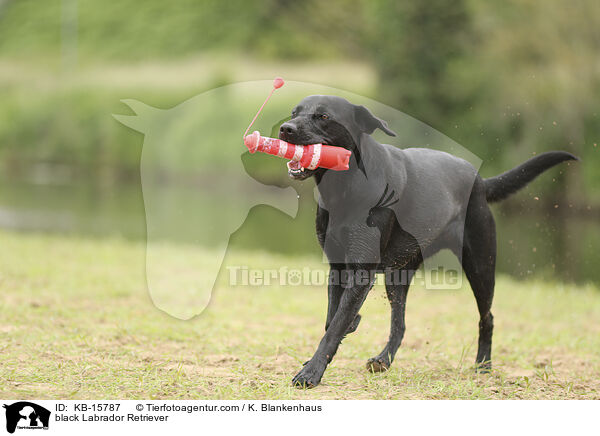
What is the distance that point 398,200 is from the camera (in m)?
4.25

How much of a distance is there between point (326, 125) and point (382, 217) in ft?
2.14

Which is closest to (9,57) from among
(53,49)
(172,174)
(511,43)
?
(53,49)

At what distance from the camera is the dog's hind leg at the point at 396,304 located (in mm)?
4676

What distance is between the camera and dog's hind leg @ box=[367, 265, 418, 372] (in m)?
4.68

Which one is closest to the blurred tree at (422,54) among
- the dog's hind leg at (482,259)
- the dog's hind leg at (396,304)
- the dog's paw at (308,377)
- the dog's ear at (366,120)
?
the dog's hind leg at (482,259)

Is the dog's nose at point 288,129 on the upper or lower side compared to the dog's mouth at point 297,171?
upper

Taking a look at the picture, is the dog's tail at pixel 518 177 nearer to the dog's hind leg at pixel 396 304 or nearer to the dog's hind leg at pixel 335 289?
the dog's hind leg at pixel 396 304

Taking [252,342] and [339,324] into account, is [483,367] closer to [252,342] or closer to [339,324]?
[339,324]

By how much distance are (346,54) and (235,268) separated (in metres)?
45.8

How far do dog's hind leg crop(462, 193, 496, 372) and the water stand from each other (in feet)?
11.9

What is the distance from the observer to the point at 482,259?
4.79 m

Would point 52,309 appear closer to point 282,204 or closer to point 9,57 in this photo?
point 282,204

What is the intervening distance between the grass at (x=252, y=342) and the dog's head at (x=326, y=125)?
138cm
